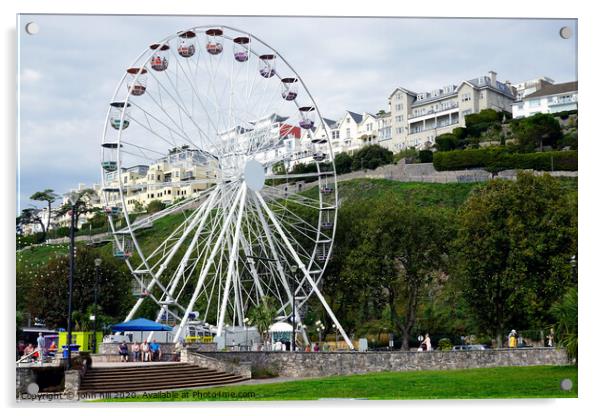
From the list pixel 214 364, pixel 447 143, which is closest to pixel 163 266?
pixel 214 364

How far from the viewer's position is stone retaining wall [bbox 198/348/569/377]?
1284 inches

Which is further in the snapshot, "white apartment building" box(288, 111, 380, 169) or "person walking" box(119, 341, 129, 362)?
"white apartment building" box(288, 111, 380, 169)

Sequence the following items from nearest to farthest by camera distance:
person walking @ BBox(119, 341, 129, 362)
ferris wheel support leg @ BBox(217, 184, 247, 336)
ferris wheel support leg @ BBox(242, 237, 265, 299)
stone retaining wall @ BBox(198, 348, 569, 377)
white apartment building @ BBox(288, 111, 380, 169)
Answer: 1. person walking @ BBox(119, 341, 129, 362)
2. stone retaining wall @ BBox(198, 348, 569, 377)
3. ferris wheel support leg @ BBox(217, 184, 247, 336)
4. ferris wheel support leg @ BBox(242, 237, 265, 299)
5. white apartment building @ BBox(288, 111, 380, 169)

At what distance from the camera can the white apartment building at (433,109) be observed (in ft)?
269

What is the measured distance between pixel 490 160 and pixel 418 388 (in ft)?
157

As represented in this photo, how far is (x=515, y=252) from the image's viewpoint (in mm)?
43094

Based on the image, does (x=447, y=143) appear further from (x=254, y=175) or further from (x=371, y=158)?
(x=254, y=175)

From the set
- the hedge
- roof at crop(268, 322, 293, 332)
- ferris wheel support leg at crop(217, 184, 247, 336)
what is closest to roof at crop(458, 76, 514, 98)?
the hedge

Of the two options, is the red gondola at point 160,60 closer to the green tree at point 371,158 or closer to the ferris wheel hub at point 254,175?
the ferris wheel hub at point 254,175

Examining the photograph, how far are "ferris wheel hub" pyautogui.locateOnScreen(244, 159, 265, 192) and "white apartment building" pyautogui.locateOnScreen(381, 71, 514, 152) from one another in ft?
149

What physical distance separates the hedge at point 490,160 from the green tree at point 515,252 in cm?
1452

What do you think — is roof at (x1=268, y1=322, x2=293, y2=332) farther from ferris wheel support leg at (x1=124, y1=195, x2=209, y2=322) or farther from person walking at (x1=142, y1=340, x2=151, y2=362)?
person walking at (x1=142, y1=340, x2=151, y2=362)

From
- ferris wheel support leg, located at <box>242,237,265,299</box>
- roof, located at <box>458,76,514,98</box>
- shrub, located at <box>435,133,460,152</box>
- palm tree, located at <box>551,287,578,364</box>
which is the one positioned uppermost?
roof, located at <box>458,76,514,98</box>

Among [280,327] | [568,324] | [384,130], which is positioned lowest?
[280,327]
